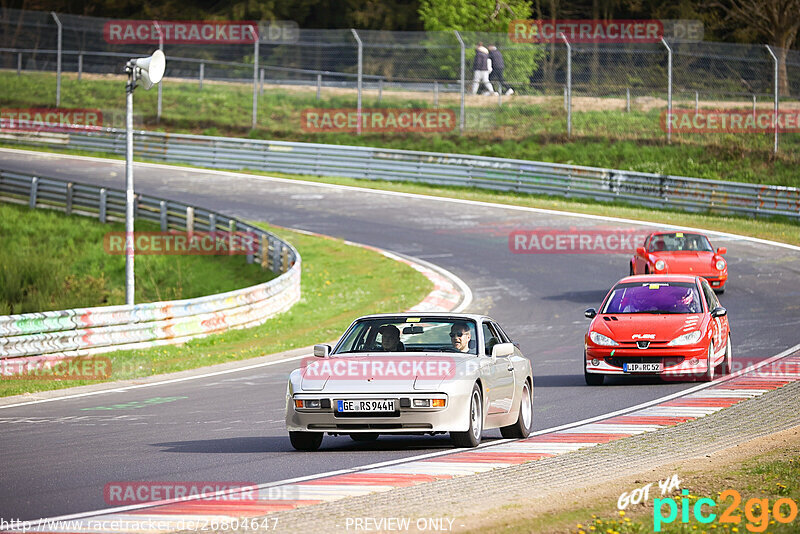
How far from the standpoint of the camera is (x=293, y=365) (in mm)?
18656

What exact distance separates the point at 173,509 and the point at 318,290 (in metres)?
19.4

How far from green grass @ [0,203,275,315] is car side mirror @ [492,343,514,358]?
18.3 m

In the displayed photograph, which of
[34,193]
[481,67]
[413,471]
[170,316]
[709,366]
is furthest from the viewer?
[481,67]

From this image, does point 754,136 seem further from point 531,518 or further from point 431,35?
point 531,518

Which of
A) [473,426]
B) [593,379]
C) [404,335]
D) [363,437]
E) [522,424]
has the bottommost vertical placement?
[593,379]

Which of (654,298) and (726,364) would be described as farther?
(654,298)

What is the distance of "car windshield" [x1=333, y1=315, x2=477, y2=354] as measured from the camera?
1162 cm

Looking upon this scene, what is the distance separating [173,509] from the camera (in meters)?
8.22

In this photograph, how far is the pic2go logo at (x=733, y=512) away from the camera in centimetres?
742

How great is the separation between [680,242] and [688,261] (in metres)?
0.99

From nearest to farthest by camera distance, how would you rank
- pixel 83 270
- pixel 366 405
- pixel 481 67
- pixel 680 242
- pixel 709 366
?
pixel 366 405
pixel 709 366
pixel 680 242
pixel 83 270
pixel 481 67

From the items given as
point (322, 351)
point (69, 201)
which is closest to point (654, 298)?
point (322, 351)

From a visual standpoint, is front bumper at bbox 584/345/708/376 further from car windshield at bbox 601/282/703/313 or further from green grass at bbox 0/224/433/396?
green grass at bbox 0/224/433/396

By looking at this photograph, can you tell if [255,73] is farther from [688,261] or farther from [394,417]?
[394,417]
